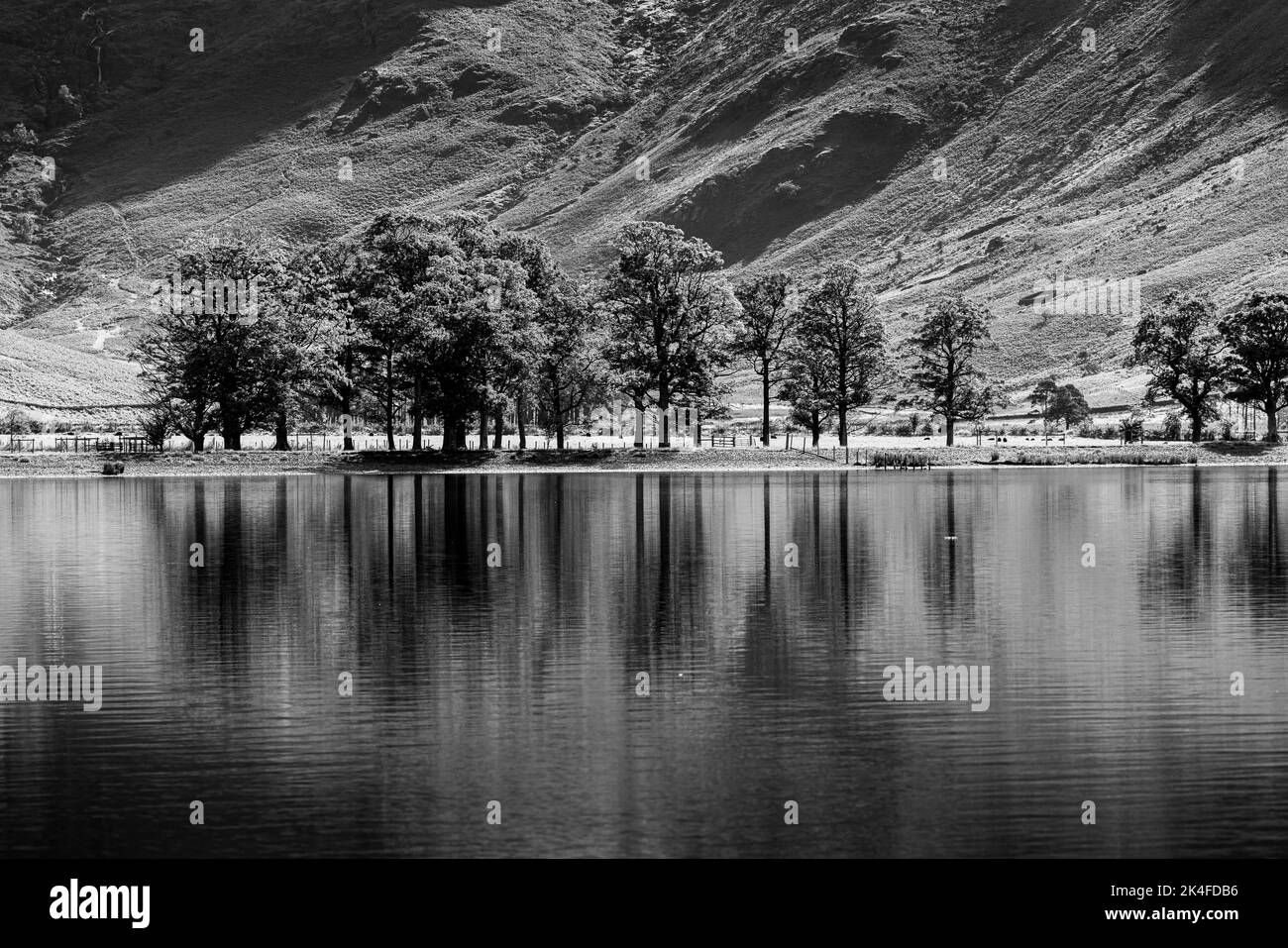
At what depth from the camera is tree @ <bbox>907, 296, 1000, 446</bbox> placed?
5679 inches

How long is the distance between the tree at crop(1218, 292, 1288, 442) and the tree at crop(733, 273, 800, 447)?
41.2m

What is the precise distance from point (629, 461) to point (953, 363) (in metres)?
34.5

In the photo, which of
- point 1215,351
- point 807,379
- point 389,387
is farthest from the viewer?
point 1215,351

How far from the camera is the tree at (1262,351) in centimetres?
14325

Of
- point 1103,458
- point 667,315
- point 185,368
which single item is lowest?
point 1103,458

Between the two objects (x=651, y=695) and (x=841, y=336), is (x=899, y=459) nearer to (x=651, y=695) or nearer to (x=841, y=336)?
(x=841, y=336)

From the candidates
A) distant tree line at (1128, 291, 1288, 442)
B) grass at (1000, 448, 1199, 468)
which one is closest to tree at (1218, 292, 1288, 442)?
distant tree line at (1128, 291, 1288, 442)

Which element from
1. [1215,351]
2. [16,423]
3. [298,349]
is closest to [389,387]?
[298,349]

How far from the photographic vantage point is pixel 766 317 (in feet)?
454

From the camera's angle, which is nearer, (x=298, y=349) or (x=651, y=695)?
(x=651, y=695)

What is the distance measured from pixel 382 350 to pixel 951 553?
7781 cm

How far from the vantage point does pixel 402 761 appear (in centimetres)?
2775

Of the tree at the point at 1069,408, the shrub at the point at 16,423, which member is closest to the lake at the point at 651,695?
the shrub at the point at 16,423

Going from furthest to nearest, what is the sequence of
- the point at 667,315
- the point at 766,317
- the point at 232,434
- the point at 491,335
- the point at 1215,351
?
1. the point at 1215,351
2. the point at 766,317
3. the point at 667,315
4. the point at 232,434
5. the point at 491,335
